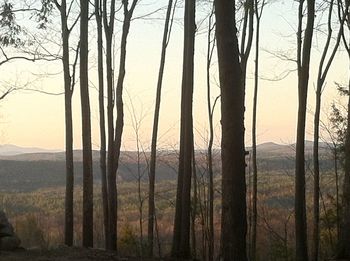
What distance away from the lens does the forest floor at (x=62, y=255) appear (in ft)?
33.7

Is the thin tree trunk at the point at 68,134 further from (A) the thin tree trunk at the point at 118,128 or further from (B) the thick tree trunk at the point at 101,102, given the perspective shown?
(A) the thin tree trunk at the point at 118,128

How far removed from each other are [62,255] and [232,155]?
18.3 ft

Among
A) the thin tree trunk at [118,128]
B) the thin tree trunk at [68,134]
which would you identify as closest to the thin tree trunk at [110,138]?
the thin tree trunk at [118,128]

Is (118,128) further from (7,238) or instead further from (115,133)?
(7,238)

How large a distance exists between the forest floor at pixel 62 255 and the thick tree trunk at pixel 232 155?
14.5 ft

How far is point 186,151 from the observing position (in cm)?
→ 1195

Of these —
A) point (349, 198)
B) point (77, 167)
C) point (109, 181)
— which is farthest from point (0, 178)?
point (349, 198)

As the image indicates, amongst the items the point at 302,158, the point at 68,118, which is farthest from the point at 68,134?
the point at 302,158

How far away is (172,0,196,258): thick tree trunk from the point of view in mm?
11734

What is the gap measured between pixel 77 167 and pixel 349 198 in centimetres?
4435

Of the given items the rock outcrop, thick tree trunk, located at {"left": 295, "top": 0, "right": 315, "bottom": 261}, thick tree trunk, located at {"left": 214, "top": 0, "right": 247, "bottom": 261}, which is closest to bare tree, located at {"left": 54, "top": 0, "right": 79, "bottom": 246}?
the rock outcrop

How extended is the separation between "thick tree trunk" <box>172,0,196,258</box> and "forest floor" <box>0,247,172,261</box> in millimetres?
1066

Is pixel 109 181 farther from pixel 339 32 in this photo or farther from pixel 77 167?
pixel 77 167

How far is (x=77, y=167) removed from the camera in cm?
5259
